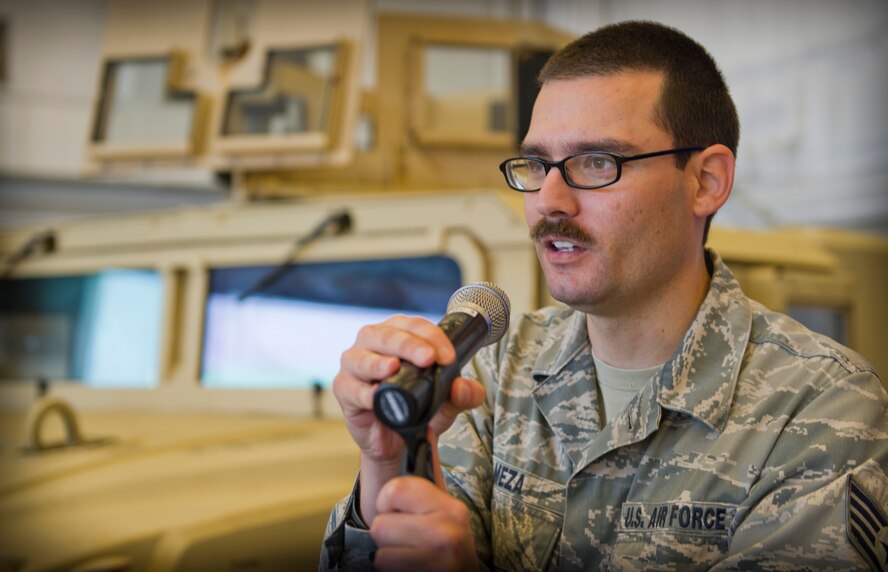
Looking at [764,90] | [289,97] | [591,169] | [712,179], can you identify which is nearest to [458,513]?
[591,169]

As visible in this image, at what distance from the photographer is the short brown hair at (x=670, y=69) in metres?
1.27

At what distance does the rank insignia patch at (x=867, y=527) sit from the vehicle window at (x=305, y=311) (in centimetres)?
128

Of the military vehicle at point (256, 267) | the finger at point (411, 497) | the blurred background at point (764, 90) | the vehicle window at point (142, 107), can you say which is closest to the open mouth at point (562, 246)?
the finger at point (411, 497)

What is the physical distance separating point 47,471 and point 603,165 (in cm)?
128

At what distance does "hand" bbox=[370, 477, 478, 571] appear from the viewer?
899mm

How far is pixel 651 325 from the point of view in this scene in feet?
4.23

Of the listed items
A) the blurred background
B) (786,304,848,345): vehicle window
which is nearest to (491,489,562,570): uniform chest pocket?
(786,304,848,345): vehicle window

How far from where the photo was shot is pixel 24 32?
21.7 feet

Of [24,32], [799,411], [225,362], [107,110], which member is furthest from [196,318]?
[24,32]

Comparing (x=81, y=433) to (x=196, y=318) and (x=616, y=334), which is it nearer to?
(x=196, y=318)

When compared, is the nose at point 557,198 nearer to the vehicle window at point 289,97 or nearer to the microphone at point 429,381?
the microphone at point 429,381

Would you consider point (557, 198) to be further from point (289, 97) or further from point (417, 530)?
point (289, 97)

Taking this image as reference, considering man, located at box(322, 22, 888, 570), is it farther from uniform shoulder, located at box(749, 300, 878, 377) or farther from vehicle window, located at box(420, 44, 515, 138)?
vehicle window, located at box(420, 44, 515, 138)

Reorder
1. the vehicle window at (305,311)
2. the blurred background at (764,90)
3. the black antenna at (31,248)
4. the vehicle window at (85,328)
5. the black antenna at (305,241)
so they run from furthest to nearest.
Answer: the blurred background at (764,90) < the black antenna at (31,248) < the vehicle window at (85,328) < the black antenna at (305,241) < the vehicle window at (305,311)
